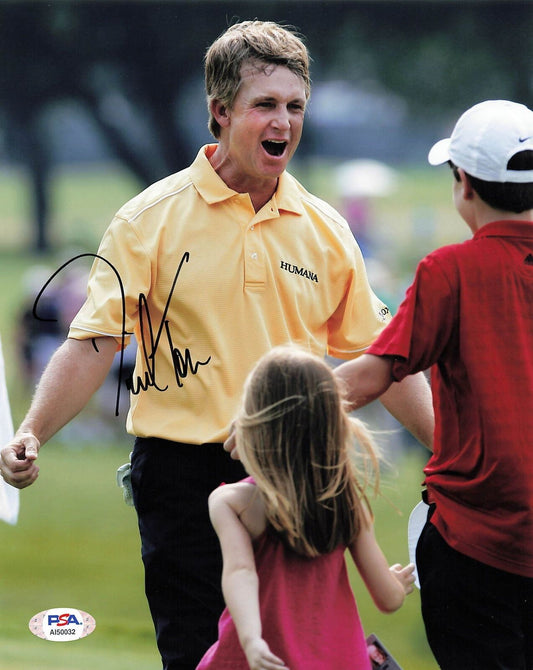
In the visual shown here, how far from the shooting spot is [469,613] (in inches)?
86.4

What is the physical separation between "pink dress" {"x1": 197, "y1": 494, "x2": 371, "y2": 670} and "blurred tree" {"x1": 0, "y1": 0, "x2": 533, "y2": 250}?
6727 mm

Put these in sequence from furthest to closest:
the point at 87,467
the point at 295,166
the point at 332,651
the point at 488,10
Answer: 1. the point at 87,467
2. the point at 295,166
3. the point at 488,10
4. the point at 332,651

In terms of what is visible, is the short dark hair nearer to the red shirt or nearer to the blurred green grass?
the red shirt

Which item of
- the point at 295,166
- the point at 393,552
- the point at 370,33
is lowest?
the point at 393,552

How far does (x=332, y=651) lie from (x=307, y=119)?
7.22 metres

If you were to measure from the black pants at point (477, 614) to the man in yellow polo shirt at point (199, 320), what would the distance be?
492 millimetres

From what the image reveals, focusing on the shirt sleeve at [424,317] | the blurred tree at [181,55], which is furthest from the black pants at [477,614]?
the blurred tree at [181,55]

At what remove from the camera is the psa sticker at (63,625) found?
341 cm

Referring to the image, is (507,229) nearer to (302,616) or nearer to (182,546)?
(302,616)

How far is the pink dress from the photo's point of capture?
2.03 meters

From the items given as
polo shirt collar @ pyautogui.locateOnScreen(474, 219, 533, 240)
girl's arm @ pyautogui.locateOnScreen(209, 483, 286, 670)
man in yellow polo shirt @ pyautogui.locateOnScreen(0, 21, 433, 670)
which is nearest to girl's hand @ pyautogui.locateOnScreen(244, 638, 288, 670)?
girl's arm @ pyautogui.locateOnScreen(209, 483, 286, 670)

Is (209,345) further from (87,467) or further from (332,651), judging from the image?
(87,467)

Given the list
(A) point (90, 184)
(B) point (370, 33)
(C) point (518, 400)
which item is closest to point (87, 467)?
(A) point (90, 184)

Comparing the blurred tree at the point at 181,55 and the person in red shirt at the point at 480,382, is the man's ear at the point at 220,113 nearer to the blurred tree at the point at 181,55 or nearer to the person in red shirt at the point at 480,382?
the person in red shirt at the point at 480,382
